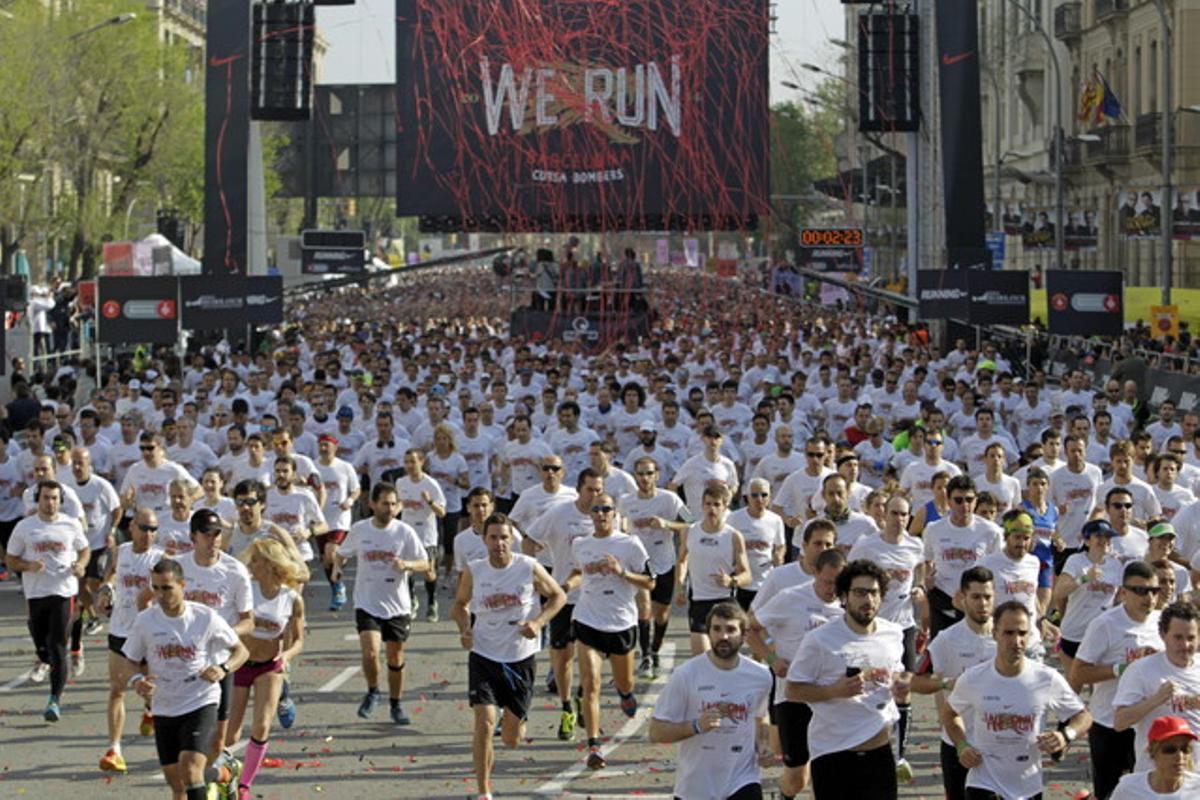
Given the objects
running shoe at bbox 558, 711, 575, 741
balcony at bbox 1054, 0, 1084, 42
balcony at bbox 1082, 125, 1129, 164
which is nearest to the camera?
running shoe at bbox 558, 711, 575, 741

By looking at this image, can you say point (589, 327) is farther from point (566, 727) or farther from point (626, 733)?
point (566, 727)

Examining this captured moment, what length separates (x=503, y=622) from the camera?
41.2 ft

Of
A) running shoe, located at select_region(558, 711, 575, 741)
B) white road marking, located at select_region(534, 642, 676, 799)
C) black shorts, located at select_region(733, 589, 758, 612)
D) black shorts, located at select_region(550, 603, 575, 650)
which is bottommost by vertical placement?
white road marking, located at select_region(534, 642, 676, 799)

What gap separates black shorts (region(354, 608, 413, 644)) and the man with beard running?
17.1 ft

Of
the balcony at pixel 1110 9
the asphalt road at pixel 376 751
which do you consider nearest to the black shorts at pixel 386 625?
the asphalt road at pixel 376 751

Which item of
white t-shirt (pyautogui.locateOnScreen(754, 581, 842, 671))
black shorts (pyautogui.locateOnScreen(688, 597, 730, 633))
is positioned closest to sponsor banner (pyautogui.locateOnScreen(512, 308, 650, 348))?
black shorts (pyautogui.locateOnScreen(688, 597, 730, 633))

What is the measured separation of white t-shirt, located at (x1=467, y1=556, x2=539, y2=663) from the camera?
41.1 ft

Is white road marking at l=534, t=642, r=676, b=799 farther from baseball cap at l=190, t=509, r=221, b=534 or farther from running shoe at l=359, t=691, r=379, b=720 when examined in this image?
Answer: baseball cap at l=190, t=509, r=221, b=534

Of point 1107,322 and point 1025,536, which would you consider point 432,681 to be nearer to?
point 1025,536

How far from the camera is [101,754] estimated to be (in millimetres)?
13453

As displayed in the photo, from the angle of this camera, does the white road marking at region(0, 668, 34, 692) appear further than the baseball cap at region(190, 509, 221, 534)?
Yes

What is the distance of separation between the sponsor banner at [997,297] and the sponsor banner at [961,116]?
4.83 metres

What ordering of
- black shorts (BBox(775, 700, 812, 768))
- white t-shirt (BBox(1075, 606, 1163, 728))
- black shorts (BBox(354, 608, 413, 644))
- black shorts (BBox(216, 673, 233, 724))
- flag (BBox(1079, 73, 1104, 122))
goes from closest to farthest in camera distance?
white t-shirt (BBox(1075, 606, 1163, 728))
black shorts (BBox(775, 700, 812, 768))
black shorts (BBox(216, 673, 233, 724))
black shorts (BBox(354, 608, 413, 644))
flag (BBox(1079, 73, 1104, 122))

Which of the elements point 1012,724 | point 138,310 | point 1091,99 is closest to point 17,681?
point 1012,724
